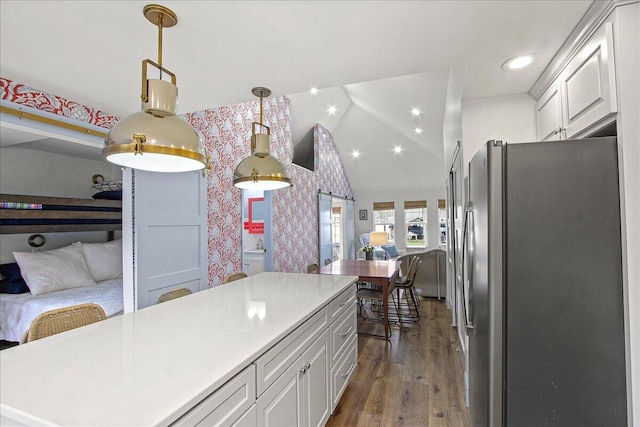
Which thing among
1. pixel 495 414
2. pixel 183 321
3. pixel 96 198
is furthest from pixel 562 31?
pixel 96 198

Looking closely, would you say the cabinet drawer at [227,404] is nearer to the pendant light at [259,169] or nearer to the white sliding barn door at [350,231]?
the pendant light at [259,169]

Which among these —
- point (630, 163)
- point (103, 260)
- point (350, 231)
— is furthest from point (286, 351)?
point (350, 231)

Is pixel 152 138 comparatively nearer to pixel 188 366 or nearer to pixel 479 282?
pixel 188 366

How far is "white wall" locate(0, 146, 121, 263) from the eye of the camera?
290 centimetres

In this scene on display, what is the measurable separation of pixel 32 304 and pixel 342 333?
241 cm

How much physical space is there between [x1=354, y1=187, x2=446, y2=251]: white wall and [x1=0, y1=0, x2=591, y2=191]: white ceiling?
20.9 ft

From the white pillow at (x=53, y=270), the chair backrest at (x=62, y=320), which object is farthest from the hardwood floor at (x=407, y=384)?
the white pillow at (x=53, y=270)

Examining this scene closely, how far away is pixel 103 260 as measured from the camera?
132 inches

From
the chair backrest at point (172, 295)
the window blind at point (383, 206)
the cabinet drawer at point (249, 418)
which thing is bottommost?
the cabinet drawer at point (249, 418)

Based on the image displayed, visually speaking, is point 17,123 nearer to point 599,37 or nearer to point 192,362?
point 192,362

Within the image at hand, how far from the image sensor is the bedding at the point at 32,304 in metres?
2.43

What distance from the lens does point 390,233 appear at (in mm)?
8945

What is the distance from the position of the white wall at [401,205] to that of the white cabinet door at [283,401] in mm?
7527

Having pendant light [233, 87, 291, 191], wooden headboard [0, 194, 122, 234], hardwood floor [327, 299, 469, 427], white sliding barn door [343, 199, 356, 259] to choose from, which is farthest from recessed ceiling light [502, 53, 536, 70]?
white sliding barn door [343, 199, 356, 259]
